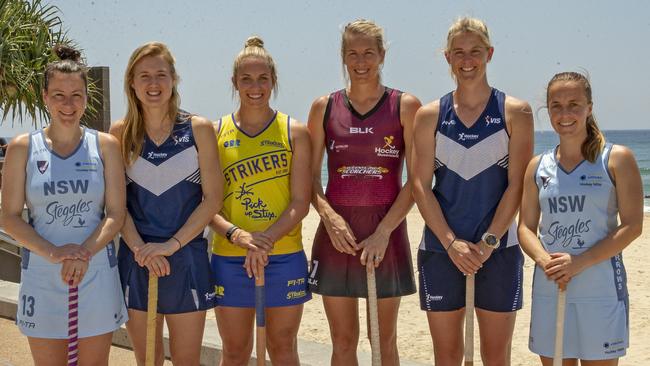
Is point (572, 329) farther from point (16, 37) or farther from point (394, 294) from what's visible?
point (16, 37)

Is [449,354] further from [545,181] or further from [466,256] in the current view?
[545,181]

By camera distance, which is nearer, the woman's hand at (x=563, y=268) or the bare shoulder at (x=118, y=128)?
the woman's hand at (x=563, y=268)

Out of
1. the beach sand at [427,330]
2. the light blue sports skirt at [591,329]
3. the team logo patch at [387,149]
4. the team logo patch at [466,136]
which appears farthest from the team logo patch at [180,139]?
the beach sand at [427,330]

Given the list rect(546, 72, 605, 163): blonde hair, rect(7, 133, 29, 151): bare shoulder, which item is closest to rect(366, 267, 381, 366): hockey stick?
rect(546, 72, 605, 163): blonde hair

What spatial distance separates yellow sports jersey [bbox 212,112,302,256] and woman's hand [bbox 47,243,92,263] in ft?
2.56

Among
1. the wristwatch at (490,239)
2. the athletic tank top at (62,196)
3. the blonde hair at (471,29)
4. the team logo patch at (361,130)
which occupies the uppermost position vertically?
the blonde hair at (471,29)

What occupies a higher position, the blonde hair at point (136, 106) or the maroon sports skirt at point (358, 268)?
the blonde hair at point (136, 106)

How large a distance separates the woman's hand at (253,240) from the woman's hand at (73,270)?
2.48 feet

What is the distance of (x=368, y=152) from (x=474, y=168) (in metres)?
0.57

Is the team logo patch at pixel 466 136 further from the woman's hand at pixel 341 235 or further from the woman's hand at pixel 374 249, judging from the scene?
the woman's hand at pixel 341 235

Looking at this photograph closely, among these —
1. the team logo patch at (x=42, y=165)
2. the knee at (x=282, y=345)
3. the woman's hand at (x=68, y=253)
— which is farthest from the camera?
the knee at (x=282, y=345)

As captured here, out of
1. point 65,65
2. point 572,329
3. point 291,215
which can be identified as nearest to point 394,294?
point 291,215

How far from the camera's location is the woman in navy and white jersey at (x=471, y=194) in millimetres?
3918

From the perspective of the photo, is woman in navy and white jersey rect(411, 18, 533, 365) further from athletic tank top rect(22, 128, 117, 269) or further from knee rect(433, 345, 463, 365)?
athletic tank top rect(22, 128, 117, 269)
